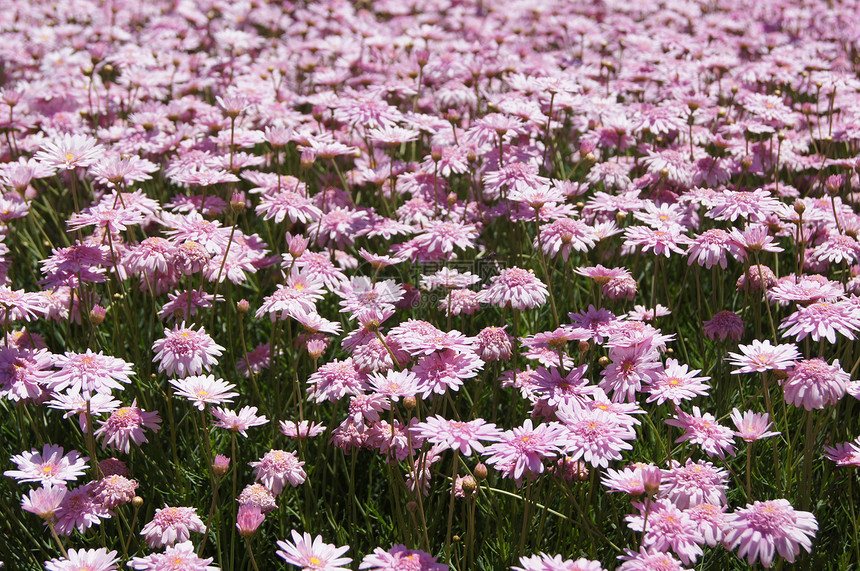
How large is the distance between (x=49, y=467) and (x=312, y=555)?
41.8 inches

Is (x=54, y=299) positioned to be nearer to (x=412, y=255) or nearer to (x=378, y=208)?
(x=412, y=255)

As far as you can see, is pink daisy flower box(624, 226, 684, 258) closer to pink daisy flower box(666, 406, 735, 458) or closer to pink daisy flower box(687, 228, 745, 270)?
pink daisy flower box(687, 228, 745, 270)

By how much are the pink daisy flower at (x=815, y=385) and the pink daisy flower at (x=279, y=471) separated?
69.5 inches

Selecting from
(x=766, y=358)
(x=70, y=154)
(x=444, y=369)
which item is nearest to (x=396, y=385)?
(x=444, y=369)

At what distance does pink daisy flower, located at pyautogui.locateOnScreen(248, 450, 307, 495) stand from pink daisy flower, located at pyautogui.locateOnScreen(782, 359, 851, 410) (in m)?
1.77

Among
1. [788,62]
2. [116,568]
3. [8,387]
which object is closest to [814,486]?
[116,568]

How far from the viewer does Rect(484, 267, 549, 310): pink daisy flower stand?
3104 mm

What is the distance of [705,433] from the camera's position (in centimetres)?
264

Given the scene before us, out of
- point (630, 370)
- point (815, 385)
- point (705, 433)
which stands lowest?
point (705, 433)

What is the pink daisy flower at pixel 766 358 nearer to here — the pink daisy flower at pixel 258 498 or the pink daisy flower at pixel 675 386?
the pink daisy flower at pixel 675 386

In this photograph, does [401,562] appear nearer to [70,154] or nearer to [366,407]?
[366,407]

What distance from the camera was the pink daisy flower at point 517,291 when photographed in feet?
10.2

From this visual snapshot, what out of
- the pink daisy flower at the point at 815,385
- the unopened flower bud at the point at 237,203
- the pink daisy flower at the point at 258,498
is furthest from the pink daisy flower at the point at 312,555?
the pink daisy flower at the point at 815,385

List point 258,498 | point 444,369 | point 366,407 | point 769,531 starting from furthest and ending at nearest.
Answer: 1. point 366,407
2. point 444,369
3. point 258,498
4. point 769,531
